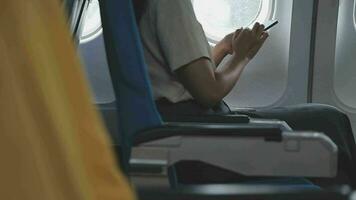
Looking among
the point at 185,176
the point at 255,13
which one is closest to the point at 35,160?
the point at 185,176

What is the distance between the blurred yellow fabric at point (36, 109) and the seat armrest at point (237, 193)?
35cm

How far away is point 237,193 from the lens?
87 cm

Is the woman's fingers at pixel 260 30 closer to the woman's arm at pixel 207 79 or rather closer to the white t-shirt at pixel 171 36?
the woman's arm at pixel 207 79

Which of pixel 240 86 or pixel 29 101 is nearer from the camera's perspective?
pixel 29 101

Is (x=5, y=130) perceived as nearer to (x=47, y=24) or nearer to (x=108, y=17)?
(x=47, y=24)

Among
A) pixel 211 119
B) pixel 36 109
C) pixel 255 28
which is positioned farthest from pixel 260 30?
pixel 36 109

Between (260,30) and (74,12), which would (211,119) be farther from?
(260,30)

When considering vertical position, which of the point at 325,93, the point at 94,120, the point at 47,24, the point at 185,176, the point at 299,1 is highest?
the point at 47,24

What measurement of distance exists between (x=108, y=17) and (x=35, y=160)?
0.74 meters

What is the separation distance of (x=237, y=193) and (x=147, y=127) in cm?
39

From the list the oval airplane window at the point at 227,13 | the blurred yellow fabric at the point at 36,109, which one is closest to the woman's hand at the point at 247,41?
the oval airplane window at the point at 227,13

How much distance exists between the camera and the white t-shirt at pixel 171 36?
1576 millimetres

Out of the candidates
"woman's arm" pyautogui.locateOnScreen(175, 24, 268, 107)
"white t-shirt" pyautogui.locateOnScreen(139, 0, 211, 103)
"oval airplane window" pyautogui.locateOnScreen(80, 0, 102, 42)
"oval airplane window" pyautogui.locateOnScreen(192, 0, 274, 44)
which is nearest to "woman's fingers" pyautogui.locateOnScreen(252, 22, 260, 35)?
"woman's arm" pyautogui.locateOnScreen(175, 24, 268, 107)

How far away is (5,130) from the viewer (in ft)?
1.59
